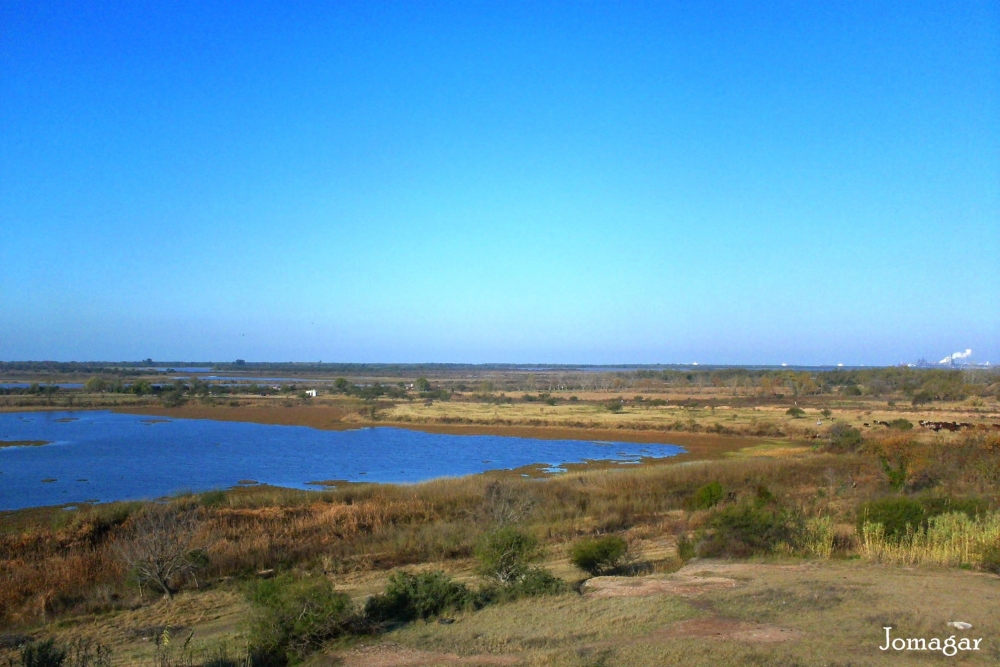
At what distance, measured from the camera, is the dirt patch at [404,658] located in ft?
23.4

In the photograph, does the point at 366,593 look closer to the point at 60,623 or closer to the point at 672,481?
the point at 60,623

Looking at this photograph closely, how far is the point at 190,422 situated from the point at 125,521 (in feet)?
150

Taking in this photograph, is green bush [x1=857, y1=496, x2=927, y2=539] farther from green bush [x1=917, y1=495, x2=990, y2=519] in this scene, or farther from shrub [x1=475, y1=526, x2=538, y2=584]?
shrub [x1=475, y1=526, x2=538, y2=584]

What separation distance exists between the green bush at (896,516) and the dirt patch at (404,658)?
8.47 m

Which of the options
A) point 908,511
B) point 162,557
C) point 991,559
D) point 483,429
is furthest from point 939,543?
point 483,429

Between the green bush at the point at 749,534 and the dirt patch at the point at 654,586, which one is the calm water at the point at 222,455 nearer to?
the green bush at the point at 749,534

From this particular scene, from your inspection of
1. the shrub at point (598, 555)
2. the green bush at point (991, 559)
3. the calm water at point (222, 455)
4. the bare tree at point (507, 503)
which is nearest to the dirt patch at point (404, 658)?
the shrub at point (598, 555)

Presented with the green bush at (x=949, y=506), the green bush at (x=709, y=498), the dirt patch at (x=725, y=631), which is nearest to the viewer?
the dirt patch at (x=725, y=631)

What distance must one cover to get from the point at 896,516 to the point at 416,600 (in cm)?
873

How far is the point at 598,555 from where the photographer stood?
1196 centimetres

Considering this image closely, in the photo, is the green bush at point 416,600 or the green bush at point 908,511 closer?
the green bush at point 416,600

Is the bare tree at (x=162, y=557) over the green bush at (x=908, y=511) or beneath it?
beneath

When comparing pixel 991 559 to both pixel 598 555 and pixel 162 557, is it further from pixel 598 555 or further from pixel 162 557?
pixel 162 557

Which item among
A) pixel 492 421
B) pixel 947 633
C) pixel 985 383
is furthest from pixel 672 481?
pixel 985 383
